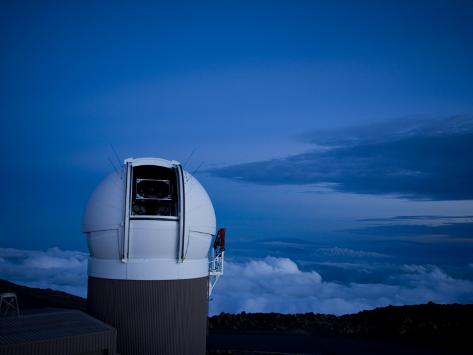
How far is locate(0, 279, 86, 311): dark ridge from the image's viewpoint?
1655 inches

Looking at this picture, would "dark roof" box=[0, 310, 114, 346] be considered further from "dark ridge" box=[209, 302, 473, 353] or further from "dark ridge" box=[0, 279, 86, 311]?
"dark ridge" box=[0, 279, 86, 311]

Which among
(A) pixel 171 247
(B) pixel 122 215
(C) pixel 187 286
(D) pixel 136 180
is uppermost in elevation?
(D) pixel 136 180

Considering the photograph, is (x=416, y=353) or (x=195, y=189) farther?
(x=416, y=353)

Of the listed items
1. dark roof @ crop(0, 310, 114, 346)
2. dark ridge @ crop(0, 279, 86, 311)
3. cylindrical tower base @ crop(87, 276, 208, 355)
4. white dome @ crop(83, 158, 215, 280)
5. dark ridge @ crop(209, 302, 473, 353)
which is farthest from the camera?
dark ridge @ crop(0, 279, 86, 311)

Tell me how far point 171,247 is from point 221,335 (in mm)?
14984

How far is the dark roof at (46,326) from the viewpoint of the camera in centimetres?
1404

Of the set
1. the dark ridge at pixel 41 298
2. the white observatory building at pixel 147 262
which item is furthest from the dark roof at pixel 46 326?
the dark ridge at pixel 41 298

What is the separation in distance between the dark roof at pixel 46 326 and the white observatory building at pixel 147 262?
3.73 feet

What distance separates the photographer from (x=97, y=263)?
1784cm

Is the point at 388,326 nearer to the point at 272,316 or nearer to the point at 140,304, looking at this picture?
the point at 272,316

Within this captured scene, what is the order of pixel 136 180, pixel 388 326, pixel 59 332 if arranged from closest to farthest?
pixel 59 332, pixel 136 180, pixel 388 326

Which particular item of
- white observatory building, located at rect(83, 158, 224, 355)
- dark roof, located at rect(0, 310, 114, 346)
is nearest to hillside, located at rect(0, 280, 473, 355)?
white observatory building, located at rect(83, 158, 224, 355)

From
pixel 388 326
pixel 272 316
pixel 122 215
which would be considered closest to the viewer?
pixel 122 215

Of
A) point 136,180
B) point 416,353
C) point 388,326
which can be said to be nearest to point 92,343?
point 136,180
